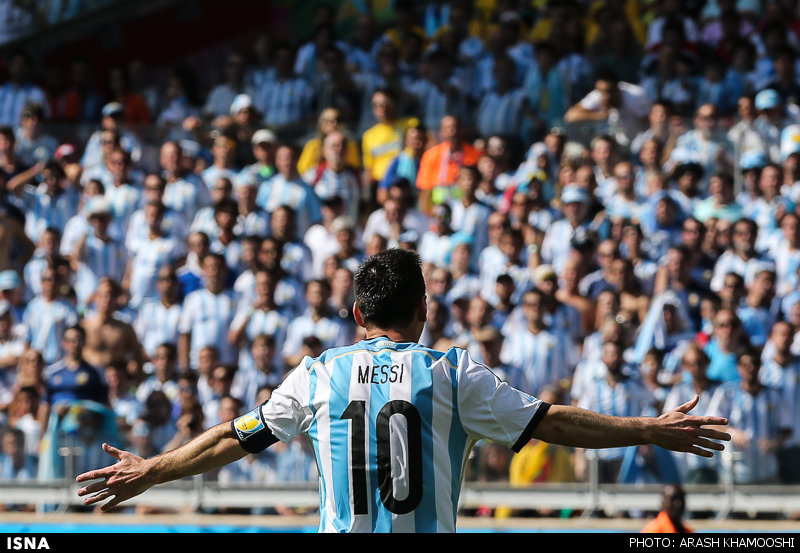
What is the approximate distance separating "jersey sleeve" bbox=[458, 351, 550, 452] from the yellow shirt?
30.8ft

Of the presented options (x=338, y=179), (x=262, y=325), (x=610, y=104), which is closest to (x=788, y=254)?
(x=610, y=104)

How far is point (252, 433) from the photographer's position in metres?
4.88

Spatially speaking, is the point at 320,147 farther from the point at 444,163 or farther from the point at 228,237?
the point at 228,237

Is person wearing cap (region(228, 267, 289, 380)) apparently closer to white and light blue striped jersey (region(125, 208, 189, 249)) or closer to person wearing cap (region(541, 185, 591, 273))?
white and light blue striped jersey (region(125, 208, 189, 249))

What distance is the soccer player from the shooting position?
475 centimetres

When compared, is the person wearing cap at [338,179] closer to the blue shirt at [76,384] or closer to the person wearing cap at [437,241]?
the person wearing cap at [437,241]

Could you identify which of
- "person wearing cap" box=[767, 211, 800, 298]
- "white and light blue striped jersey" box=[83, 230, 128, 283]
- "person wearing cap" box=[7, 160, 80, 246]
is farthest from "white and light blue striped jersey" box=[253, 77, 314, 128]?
"person wearing cap" box=[767, 211, 800, 298]

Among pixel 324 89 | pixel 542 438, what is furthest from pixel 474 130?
pixel 542 438

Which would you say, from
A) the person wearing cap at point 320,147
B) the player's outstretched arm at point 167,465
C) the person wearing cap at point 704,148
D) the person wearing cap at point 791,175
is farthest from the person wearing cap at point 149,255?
the player's outstretched arm at point 167,465

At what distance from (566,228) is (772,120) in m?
2.51

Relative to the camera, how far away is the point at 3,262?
45.6 feet

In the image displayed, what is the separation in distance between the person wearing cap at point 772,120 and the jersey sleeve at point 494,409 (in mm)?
9368
